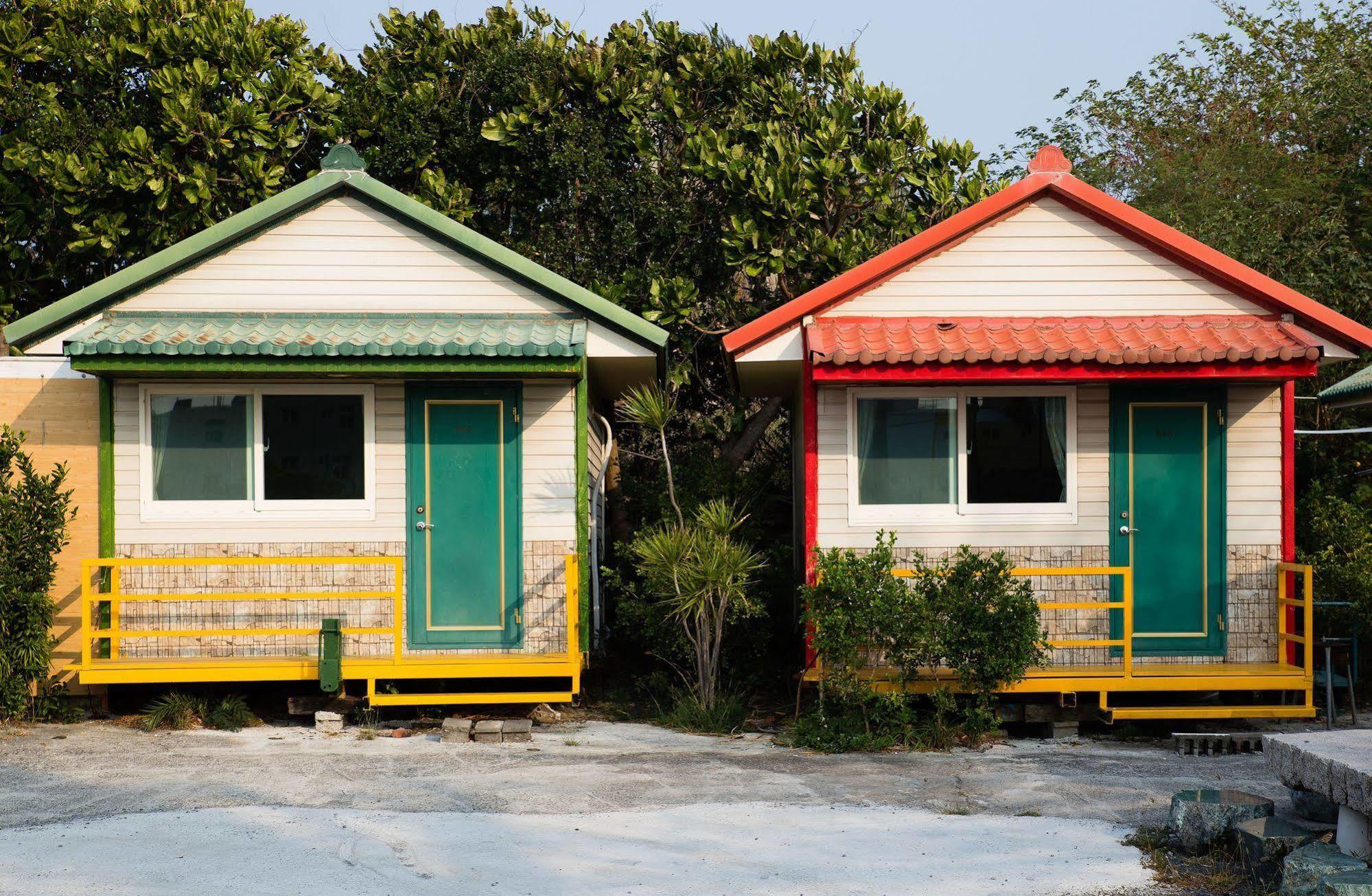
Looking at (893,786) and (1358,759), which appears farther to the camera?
(893,786)

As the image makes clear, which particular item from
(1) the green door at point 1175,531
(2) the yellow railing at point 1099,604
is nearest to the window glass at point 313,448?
(2) the yellow railing at point 1099,604

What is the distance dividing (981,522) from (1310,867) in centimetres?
447

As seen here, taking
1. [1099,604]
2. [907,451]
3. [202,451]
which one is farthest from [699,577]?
[202,451]

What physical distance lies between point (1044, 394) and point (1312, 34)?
13199 mm

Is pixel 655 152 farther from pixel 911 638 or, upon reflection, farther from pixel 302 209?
pixel 911 638

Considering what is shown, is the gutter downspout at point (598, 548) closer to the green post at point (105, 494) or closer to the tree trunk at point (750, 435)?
the tree trunk at point (750, 435)

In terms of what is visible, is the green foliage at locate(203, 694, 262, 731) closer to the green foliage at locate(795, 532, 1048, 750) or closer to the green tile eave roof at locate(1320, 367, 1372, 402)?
the green foliage at locate(795, 532, 1048, 750)

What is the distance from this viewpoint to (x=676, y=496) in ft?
39.8

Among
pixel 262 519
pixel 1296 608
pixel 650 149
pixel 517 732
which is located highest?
pixel 650 149

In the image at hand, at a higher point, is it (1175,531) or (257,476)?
(257,476)

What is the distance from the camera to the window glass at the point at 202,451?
978 centimetres

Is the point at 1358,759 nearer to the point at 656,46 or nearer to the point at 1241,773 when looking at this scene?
the point at 1241,773

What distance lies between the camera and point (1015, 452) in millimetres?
9773

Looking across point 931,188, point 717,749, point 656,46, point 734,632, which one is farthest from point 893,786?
point 656,46
